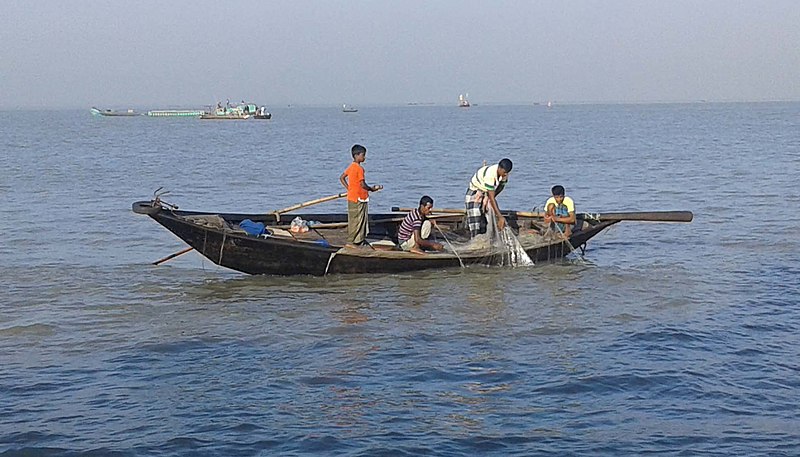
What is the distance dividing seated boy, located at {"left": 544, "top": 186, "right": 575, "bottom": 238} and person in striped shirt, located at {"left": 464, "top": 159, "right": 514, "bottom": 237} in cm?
79

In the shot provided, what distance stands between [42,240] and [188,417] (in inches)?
405

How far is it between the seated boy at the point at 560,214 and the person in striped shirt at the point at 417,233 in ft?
5.61

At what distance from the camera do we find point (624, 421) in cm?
714

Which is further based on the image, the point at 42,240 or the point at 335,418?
the point at 42,240

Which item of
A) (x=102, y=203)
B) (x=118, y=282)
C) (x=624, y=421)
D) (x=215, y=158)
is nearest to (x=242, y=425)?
(x=624, y=421)

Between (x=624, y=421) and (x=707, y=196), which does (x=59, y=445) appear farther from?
(x=707, y=196)

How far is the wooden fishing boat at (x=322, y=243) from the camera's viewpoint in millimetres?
11625

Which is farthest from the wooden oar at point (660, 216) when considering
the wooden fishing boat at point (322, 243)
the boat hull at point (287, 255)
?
the boat hull at point (287, 255)

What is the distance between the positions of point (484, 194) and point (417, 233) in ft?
3.67

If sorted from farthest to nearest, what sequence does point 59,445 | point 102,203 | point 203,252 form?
point 102,203
point 203,252
point 59,445

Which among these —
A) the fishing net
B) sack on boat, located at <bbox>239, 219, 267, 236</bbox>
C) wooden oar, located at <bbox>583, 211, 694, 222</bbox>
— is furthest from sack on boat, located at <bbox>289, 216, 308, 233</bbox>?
wooden oar, located at <bbox>583, 211, 694, 222</bbox>

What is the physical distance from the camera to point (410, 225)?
12.6 metres

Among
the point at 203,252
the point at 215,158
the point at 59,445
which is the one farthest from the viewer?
the point at 215,158

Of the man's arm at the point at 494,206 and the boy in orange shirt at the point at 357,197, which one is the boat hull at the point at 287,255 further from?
the man's arm at the point at 494,206
